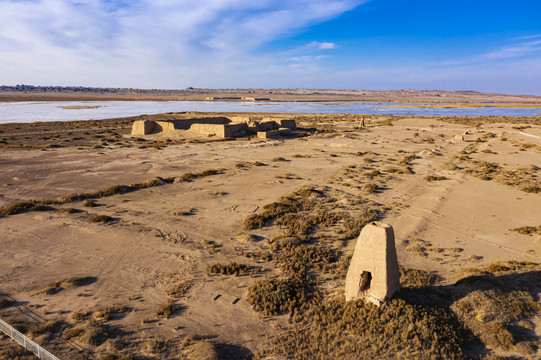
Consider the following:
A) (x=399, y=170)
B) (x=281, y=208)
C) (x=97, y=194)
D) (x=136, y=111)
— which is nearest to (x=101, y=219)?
(x=97, y=194)

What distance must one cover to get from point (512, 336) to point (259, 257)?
7797 millimetres

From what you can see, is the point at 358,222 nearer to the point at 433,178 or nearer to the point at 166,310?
the point at 166,310

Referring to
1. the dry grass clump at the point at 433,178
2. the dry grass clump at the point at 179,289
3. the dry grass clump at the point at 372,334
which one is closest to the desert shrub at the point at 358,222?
the dry grass clump at the point at 372,334

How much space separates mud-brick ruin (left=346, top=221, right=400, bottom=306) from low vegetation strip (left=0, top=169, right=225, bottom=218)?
1676cm

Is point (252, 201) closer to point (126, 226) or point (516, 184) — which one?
point (126, 226)

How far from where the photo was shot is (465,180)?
904 inches

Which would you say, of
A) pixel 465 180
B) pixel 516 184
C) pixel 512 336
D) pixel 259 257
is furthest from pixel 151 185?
pixel 516 184

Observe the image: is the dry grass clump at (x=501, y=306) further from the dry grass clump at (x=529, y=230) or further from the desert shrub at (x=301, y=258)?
the desert shrub at (x=301, y=258)

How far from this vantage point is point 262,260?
12.0m

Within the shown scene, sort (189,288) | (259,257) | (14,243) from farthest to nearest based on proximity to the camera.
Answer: (14,243)
(259,257)
(189,288)

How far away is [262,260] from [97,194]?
42.8 ft

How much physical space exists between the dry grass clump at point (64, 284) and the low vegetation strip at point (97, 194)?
29.2 feet

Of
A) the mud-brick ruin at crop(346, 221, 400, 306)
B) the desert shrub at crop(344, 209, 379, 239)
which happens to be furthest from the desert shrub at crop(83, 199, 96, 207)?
the mud-brick ruin at crop(346, 221, 400, 306)

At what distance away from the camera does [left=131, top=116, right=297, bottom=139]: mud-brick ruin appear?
1746 inches
